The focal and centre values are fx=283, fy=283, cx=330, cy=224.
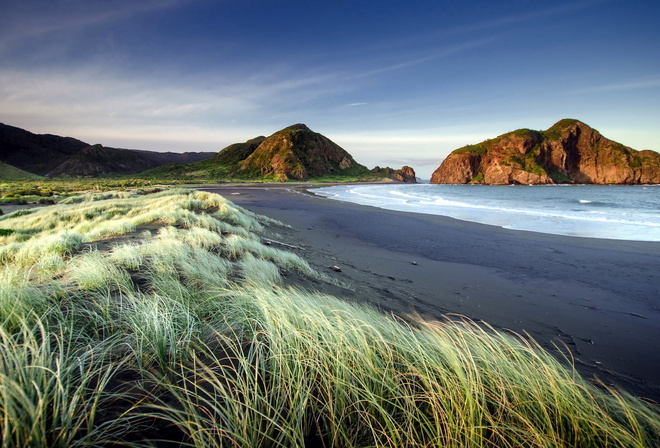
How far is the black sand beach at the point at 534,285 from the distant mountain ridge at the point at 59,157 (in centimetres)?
18315

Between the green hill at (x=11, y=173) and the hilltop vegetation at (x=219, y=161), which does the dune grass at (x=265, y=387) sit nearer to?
the green hill at (x=11, y=173)

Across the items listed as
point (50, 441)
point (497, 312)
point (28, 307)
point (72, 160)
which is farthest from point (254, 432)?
point (72, 160)

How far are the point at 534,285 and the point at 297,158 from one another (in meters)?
152

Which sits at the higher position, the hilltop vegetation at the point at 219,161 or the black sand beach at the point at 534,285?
the hilltop vegetation at the point at 219,161

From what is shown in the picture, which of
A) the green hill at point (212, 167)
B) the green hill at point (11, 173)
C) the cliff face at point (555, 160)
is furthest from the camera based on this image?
the green hill at point (212, 167)

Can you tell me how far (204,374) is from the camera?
5.67ft

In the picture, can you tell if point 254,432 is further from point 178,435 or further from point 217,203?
point 217,203

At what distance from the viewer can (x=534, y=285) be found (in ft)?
20.2

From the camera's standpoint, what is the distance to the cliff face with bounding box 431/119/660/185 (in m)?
103

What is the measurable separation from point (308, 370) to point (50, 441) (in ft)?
4.13

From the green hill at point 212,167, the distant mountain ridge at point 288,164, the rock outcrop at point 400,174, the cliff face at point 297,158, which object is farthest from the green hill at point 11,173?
the rock outcrop at point 400,174

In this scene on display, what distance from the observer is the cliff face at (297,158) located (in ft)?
457

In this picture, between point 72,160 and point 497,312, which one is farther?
point 72,160

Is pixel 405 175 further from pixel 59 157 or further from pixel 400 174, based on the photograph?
pixel 59 157
